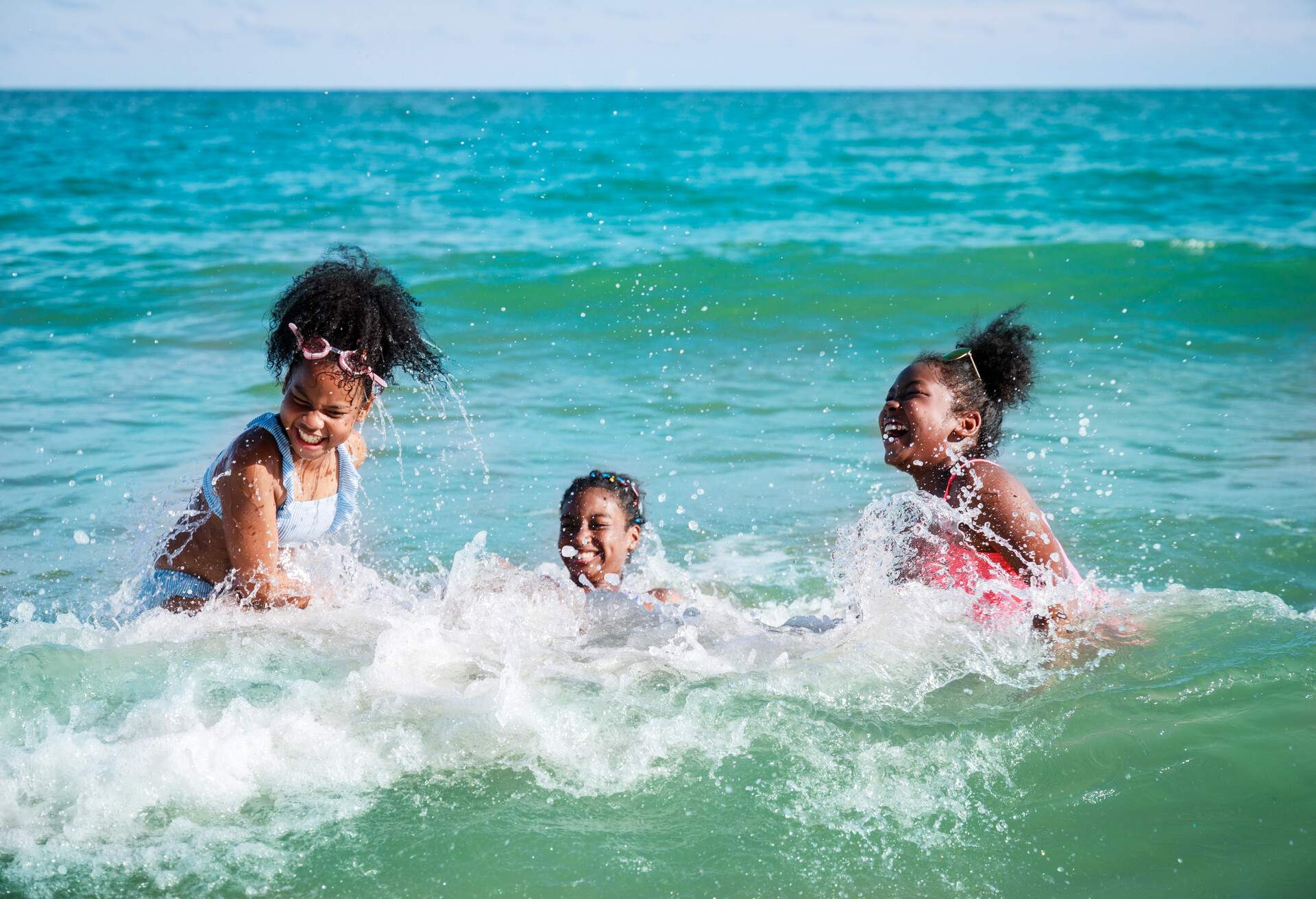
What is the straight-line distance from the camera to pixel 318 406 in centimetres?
422

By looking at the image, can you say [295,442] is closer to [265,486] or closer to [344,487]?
[265,486]

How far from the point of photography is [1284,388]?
29.6 ft

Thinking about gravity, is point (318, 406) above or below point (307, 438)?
above

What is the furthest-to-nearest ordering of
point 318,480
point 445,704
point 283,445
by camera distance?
point 318,480 < point 283,445 < point 445,704

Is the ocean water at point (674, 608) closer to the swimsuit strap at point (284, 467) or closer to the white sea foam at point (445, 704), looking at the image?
the white sea foam at point (445, 704)

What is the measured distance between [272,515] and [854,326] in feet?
26.1

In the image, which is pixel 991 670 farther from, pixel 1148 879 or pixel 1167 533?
pixel 1167 533

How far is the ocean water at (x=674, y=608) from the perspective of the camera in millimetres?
3135

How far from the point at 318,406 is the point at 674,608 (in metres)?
1.58

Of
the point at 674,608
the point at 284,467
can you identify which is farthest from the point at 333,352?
the point at 674,608

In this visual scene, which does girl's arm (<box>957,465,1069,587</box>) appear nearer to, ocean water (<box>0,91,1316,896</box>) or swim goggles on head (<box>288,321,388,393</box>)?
ocean water (<box>0,91,1316,896</box>)

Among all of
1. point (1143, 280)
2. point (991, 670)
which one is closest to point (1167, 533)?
point (991, 670)

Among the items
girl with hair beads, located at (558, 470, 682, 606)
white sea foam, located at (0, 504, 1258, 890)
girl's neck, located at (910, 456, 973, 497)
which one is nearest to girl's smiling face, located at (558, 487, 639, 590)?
girl with hair beads, located at (558, 470, 682, 606)

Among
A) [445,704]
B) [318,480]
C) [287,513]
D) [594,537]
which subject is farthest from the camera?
[594,537]
